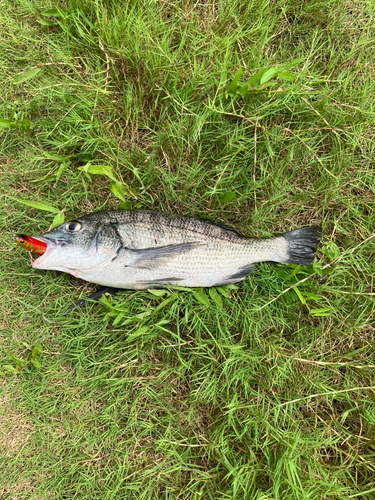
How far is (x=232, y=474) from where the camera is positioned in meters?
2.40

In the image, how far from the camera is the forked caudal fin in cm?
271

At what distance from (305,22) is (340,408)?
12.9 feet

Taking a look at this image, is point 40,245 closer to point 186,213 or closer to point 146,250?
point 146,250

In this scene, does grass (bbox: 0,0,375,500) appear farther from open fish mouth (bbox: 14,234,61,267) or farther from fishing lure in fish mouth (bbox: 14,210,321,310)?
open fish mouth (bbox: 14,234,61,267)

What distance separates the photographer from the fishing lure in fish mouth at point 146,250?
93.8 inches

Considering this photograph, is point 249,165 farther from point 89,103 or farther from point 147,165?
point 89,103

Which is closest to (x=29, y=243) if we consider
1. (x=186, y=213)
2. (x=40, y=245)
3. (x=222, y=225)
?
(x=40, y=245)

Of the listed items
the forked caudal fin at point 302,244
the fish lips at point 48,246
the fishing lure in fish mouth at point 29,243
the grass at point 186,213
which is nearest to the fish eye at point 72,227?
the fish lips at point 48,246

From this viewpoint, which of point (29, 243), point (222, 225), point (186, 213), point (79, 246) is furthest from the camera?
point (186, 213)

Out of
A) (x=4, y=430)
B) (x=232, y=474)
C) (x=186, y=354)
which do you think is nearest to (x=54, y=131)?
(x=186, y=354)

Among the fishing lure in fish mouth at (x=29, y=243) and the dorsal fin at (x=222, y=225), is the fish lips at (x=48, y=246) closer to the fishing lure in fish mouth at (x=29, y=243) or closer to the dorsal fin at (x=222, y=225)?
the fishing lure in fish mouth at (x=29, y=243)

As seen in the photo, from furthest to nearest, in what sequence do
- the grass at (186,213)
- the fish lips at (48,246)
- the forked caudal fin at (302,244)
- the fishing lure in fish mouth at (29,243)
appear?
the forked caudal fin at (302,244) → the grass at (186,213) → the fish lips at (48,246) → the fishing lure in fish mouth at (29,243)

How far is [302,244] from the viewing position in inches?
107

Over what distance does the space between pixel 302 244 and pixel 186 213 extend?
3.99 ft
